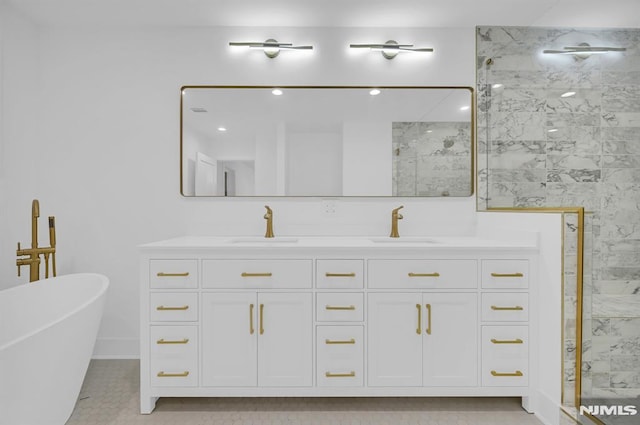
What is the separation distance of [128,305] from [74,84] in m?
1.62

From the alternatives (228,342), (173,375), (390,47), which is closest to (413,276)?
(228,342)

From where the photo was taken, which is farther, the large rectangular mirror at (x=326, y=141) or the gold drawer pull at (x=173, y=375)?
the large rectangular mirror at (x=326, y=141)

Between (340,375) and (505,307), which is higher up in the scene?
(505,307)

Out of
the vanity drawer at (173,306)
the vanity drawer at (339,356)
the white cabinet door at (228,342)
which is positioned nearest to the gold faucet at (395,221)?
the vanity drawer at (339,356)

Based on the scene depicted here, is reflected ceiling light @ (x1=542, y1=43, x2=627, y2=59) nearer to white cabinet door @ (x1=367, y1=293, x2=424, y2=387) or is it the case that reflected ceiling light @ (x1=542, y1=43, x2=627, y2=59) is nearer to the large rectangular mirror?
the large rectangular mirror

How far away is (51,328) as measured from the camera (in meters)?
1.49

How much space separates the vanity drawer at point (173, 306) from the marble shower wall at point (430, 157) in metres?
1.49

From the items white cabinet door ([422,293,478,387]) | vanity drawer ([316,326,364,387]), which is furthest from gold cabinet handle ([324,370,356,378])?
white cabinet door ([422,293,478,387])

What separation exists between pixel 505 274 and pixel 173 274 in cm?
176

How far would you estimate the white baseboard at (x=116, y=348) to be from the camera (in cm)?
259

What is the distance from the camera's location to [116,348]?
2590 mm

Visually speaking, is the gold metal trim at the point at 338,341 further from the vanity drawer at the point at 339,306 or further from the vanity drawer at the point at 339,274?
the vanity drawer at the point at 339,274

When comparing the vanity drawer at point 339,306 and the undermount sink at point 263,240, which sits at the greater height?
the undermount sink at point 263,240

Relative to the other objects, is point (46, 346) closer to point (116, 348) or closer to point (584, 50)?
point (116, 348)
